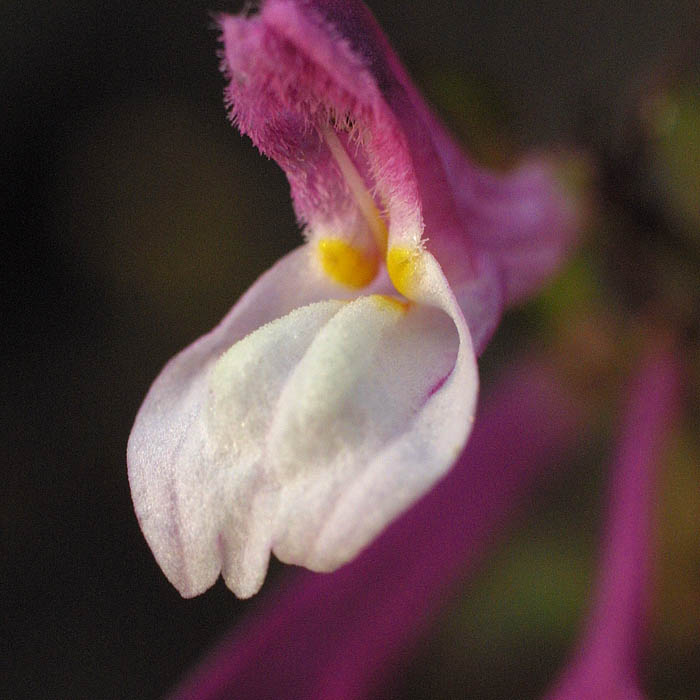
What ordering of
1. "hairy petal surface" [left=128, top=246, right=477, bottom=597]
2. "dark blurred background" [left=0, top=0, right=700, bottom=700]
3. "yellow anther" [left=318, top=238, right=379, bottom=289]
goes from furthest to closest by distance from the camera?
1. "dark blurred background" [left=0, top=0, right=700, bottom=700]
2. "yellow anther" [left=318, top=238, right=379, bottom=289]
3. "hairy petal surface" [left=128, top=246, right=477, bottom=597]

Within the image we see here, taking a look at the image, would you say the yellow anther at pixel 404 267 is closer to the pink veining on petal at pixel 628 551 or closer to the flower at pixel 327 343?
the flower at pixel 327 343

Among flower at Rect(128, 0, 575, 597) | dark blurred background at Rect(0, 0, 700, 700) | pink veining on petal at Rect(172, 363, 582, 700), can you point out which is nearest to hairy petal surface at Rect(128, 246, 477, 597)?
flower at Rect(128, 0, 575, 597)

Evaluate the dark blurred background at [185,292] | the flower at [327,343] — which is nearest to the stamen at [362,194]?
the flower at [327,343]

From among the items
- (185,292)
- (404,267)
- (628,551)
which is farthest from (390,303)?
(185,292)

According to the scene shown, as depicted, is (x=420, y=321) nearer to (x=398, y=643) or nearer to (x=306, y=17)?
(x=306, y=17)

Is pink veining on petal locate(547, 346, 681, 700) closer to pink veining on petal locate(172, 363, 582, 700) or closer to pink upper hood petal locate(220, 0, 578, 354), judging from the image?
pink veining on petal locate(172, 363, 582, 700)

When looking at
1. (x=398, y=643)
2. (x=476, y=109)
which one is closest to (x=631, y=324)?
(x=476, y=109)

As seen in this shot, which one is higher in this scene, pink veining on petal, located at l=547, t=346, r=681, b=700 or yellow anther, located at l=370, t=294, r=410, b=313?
yellow anther, located at l=370, t=294, r=410, b=313
